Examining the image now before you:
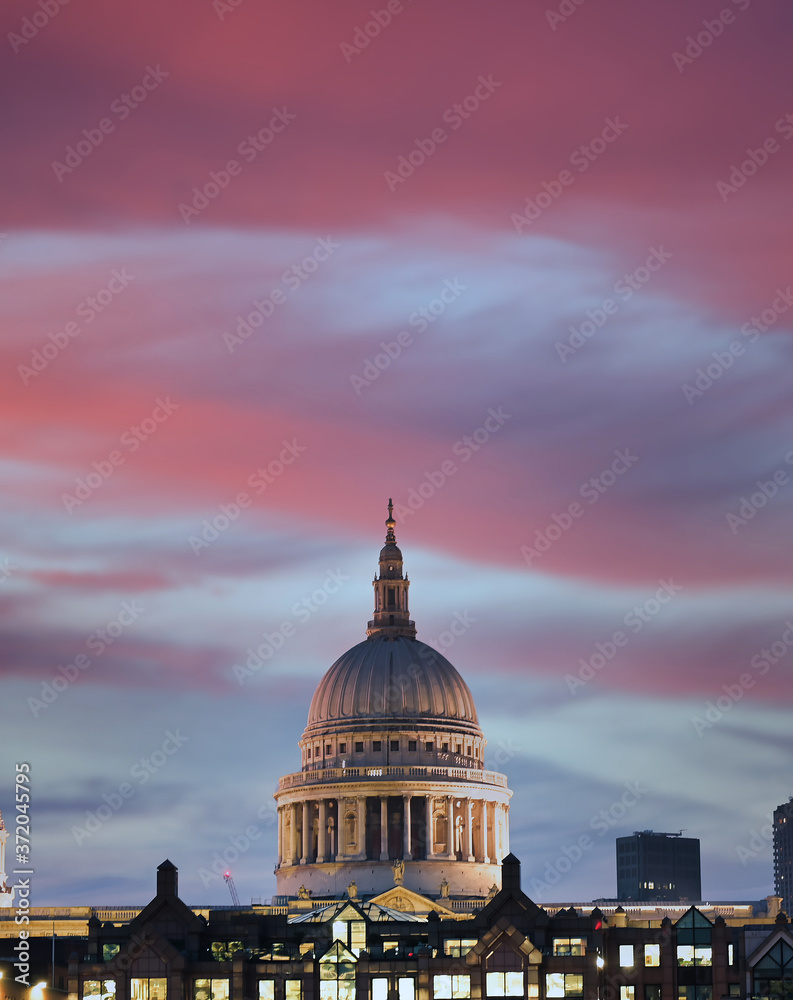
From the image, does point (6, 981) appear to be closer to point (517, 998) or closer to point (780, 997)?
point (517, 998)

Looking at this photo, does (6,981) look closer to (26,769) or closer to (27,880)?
(27,880)

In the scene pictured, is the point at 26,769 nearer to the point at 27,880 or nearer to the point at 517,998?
the point at 27,880

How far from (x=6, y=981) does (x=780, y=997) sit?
5184 cm

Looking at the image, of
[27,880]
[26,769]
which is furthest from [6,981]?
[26,769]

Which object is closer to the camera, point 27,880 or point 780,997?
point 27,880

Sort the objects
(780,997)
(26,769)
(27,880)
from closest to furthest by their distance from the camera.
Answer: (26,769) → (27,880) → (780,997)

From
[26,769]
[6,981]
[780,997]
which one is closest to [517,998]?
[780,997]

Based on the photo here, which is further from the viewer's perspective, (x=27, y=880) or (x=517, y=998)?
(x=517, y=998)

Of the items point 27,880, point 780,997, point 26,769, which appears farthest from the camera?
point 780,997

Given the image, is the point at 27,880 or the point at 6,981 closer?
the point at 27,880

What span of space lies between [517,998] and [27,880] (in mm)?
42459

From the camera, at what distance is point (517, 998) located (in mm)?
199750

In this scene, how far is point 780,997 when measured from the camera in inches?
7766

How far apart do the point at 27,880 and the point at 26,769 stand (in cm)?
1526
